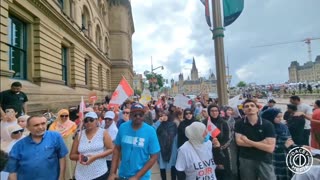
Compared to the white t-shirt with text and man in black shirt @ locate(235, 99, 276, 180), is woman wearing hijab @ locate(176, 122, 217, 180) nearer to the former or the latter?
→ the white t-shirt with text

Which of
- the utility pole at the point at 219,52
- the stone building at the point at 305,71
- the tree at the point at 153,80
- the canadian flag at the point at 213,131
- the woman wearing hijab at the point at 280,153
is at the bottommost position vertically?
the woman wearing hijab at the point at 280,153

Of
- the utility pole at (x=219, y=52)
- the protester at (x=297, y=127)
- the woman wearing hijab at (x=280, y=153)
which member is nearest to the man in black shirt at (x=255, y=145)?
the woman wearing hijab at (x=280, y=153)

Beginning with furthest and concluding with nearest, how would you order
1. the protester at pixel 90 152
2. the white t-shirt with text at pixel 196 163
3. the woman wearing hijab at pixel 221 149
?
1. the woman wearing hijab at pixel 221 149
2. the protester at pixel 90 152
3. the white t-shirt with text at pixel 196 163

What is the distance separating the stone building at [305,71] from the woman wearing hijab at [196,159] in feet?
337

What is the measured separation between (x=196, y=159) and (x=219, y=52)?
323cm

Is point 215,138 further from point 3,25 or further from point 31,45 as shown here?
point 31,45

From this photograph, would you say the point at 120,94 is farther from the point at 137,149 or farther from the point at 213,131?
the point at 137,149

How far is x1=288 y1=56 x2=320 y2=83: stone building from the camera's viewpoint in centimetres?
9506

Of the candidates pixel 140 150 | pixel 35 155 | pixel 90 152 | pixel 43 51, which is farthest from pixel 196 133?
pixel 43 51

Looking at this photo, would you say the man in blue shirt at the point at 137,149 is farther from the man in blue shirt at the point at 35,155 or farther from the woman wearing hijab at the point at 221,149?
the woman wearing hijab at the point at 221,149

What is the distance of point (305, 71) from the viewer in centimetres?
10781

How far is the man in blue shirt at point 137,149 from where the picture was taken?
323cm

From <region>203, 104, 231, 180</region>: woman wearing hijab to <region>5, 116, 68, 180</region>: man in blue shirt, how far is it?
2453 mm

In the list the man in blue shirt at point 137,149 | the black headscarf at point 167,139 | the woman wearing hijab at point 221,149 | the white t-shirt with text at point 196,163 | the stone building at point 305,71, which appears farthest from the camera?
the stone building at point 305,71
